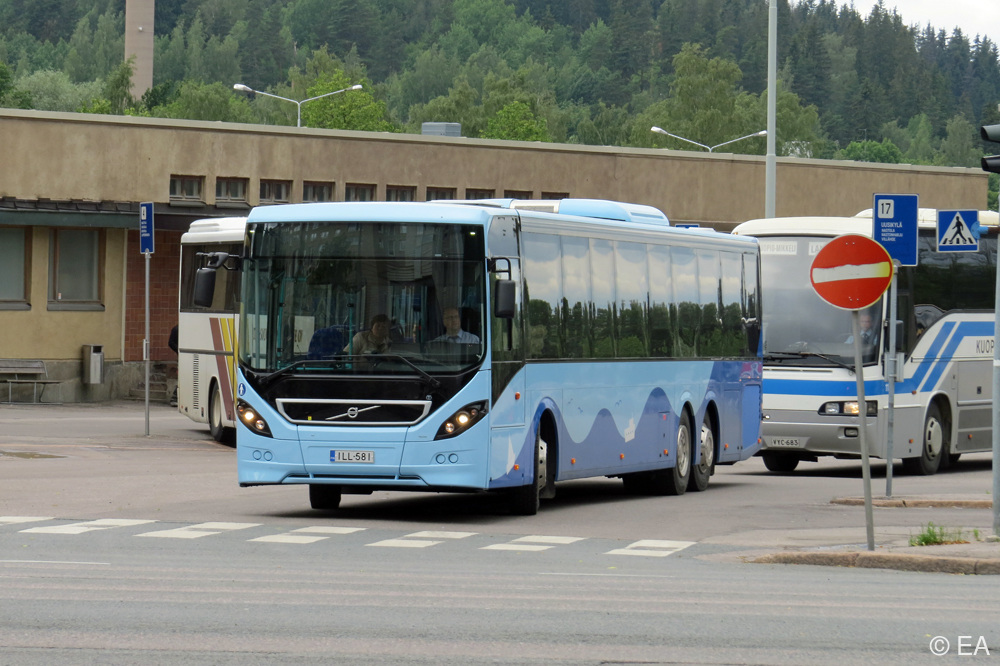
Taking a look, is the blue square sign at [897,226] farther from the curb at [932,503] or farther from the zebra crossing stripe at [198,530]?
the zebra crossing stripe at [198,530]

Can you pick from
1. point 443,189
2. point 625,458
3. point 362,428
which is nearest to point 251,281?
point 362,428

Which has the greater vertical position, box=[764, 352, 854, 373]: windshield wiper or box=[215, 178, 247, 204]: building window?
box=[215, 178, 247, 204]: building window

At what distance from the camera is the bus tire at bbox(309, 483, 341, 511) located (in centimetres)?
1666

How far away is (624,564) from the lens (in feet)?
42.0

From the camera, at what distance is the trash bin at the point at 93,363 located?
117ft

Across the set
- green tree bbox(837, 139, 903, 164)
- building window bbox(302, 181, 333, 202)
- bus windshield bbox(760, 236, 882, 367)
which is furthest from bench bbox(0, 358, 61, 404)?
green tree bbox(837, 139, 903, 164)

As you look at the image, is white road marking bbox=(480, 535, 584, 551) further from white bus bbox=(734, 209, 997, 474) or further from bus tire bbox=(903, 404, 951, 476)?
bus tire bbox=(903, 404, 951, 476)

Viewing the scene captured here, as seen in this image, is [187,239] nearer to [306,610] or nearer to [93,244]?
[93,244]

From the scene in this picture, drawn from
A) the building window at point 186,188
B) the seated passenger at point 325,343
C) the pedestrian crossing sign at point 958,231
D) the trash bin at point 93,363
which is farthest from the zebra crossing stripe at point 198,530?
the building window at point 186,188

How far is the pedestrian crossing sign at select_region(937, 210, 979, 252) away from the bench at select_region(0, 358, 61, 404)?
→ 21042mm

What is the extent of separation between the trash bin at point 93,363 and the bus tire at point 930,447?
58.9ft

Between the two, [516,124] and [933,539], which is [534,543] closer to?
[933,539]

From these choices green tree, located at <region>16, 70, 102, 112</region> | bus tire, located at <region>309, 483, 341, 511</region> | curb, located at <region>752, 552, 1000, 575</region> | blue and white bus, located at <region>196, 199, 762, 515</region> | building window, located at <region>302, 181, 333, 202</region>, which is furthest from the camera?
green tree, located at <region>16, 70, 102, 112</region>

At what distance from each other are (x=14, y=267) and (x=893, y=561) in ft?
85.2
